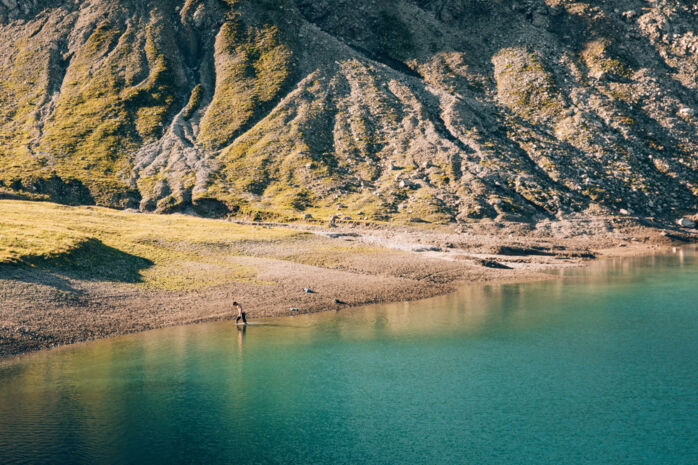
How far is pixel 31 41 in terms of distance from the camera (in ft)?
636

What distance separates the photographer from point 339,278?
77188 millimetres

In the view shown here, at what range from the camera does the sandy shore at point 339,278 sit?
5700 cm

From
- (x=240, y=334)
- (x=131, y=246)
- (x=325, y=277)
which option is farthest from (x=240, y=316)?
(x=131, y=246)

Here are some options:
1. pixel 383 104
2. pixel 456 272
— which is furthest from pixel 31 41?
pixel 456 272

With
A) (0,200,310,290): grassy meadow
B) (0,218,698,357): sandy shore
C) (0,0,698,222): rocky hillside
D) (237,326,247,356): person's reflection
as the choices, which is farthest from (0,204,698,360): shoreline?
(0,0,698,222): rocky hillside

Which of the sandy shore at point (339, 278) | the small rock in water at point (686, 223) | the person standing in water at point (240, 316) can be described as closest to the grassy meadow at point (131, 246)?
the sandy shore at point (339, 278)

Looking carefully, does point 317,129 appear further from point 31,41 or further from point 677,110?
point 31,41

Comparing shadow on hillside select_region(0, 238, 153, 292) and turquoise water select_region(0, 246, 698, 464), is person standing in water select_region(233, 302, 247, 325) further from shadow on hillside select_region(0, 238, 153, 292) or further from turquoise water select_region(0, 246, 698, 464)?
shadow on hillside select_region(0, 238, 153, 292)

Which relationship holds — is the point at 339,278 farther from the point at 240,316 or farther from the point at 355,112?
the point at 355,112

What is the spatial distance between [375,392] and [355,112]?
123 metres

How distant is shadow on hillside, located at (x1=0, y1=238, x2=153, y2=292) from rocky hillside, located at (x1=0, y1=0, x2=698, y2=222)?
5127 centimetres

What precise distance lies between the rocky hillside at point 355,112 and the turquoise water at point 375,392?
204 feet

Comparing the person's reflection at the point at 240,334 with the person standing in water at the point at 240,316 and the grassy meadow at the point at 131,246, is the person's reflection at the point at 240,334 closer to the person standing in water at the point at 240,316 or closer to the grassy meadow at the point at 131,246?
the person standing in water at the point at 240,316

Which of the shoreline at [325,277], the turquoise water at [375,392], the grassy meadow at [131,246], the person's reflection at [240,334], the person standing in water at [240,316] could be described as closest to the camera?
the turquoise water at [375,392]
